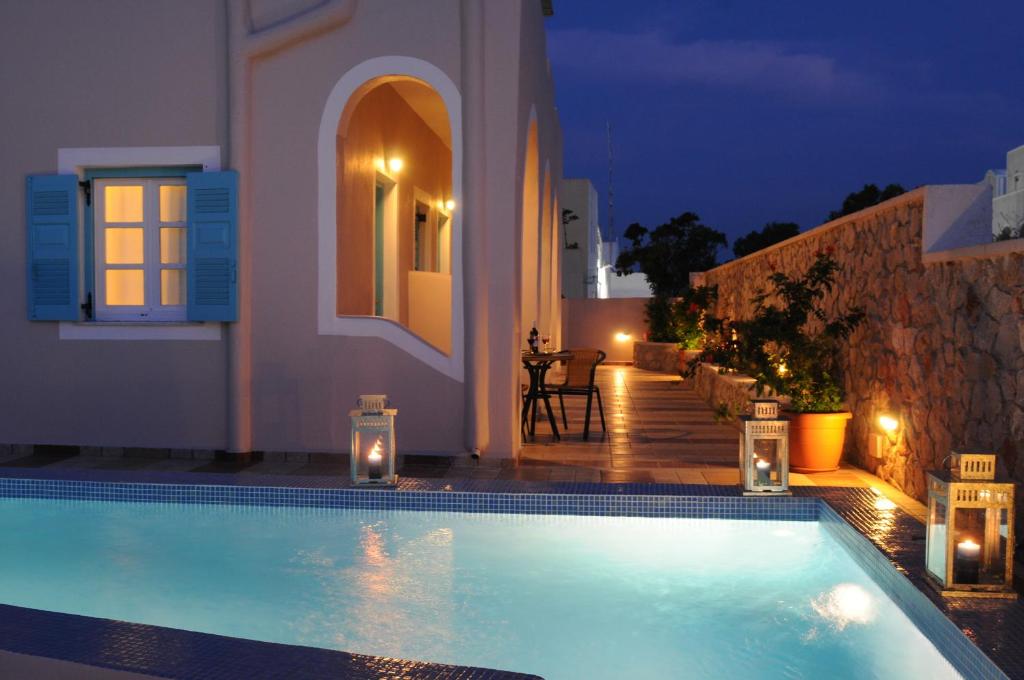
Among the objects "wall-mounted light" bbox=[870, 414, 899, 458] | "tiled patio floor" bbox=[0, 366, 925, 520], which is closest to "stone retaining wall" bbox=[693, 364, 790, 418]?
"tiled patio floor" bbox=[0, 366, 925, 520]

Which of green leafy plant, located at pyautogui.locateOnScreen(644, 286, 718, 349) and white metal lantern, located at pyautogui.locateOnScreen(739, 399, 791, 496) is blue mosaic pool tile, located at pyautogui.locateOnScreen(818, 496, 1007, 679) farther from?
green leafy plant, located at pyautogui.locateOnScreen(644, 286, 718, 349)

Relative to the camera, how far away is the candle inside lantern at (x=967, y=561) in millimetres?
3404

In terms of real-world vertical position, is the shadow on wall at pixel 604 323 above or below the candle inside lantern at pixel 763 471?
above

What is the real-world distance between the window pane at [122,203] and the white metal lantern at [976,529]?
639 centimetres

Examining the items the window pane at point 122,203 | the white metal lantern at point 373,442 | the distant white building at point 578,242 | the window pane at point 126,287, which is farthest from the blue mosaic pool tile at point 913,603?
the distant white building at point 578,242

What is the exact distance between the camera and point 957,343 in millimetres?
4770

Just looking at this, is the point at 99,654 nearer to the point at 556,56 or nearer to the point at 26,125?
the point at 26,125

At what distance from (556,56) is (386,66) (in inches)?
2073

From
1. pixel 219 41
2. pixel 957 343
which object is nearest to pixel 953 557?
pixel 957 343

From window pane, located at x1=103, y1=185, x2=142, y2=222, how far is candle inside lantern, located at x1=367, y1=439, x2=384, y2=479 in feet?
11.1

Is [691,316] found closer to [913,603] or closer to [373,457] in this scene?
[373,457]

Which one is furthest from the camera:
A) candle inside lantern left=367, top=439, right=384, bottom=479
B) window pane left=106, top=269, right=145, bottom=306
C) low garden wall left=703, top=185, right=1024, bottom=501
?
window pane left=106, top=269, right=145, bottom=306

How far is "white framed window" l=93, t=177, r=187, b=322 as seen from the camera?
23.9 feet

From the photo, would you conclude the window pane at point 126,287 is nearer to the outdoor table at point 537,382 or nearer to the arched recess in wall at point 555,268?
the outdoor table at point 537,382
